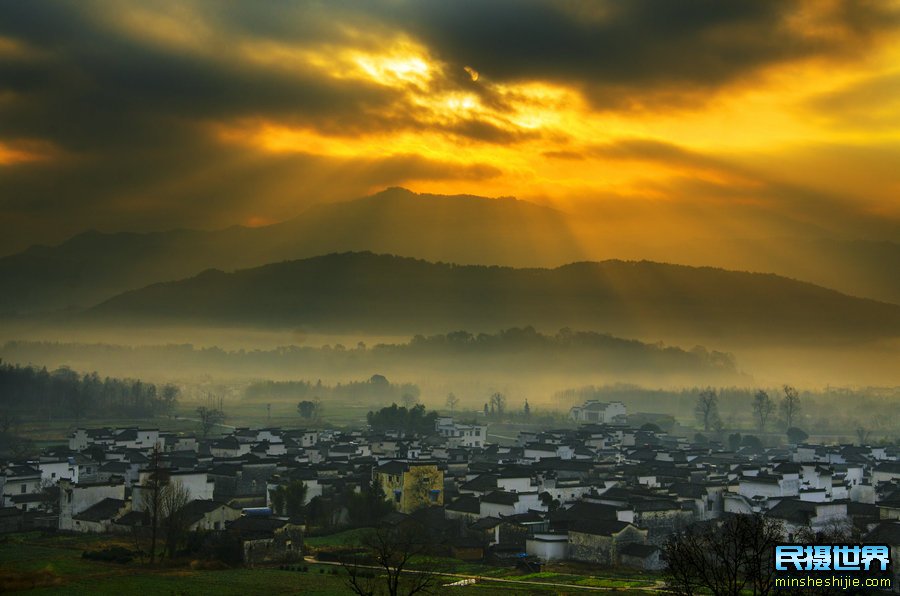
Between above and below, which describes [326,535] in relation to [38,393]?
below

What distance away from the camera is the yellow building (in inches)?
2221

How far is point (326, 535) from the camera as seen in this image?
5241 centimetres

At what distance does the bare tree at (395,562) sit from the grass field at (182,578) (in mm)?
758

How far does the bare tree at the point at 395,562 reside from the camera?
1448 inches

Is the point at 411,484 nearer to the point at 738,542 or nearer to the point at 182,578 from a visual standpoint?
the point at 182,578

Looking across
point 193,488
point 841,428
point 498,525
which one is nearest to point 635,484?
point 498,525

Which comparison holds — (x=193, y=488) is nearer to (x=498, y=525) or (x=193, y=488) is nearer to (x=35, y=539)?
(x=35, y=539)

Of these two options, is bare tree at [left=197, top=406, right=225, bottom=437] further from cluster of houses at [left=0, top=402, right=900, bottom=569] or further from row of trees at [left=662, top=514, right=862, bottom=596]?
row of trees at [left=662, top=514, right=862, bottom=596]

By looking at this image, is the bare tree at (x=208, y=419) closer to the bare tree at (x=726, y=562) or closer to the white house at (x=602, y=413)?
the white house at (x=602, y=413)

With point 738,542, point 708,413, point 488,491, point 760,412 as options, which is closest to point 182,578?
point 488,491

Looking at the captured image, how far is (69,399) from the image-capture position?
125 m

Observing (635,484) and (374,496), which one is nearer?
(374,496)

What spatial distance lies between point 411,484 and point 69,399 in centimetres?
8045

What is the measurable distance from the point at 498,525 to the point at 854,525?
15.8m
